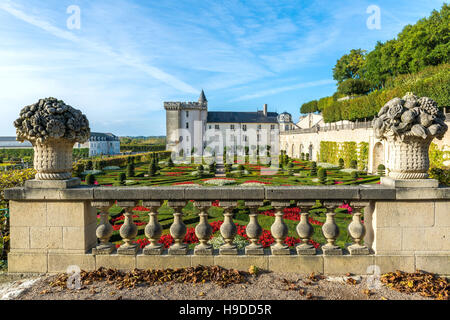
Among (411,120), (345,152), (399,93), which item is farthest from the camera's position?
(345,152)

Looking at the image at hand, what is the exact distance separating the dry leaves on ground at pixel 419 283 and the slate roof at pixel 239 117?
59384mm

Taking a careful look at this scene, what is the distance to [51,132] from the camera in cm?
280

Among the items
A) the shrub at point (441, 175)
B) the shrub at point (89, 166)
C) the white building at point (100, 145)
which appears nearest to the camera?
the shrub at point (441, 175)

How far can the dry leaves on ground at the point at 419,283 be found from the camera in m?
2.52

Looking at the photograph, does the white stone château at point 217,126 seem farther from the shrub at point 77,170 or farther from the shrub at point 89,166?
the shrub at point 77,170

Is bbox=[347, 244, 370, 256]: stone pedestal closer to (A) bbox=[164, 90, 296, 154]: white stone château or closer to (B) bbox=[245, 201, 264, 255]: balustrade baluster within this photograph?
(B) bbox=[245, 201, 264, 255]: balustrade baluster

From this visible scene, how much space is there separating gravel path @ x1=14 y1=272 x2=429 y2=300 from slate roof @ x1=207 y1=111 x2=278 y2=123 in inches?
2335

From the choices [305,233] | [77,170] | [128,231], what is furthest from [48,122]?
[77,170]

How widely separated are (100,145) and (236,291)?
6541cm

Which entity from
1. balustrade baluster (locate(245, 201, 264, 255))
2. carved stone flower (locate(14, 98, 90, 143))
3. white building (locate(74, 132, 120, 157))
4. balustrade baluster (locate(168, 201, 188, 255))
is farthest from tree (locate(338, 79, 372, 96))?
white building (locate(74, 132, 120, 157))

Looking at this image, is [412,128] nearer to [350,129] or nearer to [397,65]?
[350,129]

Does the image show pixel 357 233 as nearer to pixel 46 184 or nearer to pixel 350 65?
pixel 46 184

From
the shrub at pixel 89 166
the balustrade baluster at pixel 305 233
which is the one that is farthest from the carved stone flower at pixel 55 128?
the shrub at pixel 89 166

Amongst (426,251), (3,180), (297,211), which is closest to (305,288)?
(426,251)
